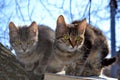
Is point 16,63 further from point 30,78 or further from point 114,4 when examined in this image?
point 114,4

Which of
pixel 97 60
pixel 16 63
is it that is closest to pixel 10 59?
pixel 16 63

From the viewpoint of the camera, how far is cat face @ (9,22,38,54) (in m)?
2.49

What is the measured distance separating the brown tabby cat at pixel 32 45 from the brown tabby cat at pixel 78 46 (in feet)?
0.42

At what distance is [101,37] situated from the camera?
8.51 ft

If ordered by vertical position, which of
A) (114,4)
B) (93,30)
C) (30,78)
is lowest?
(30,78)

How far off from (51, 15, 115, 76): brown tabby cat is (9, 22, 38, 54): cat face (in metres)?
0.19

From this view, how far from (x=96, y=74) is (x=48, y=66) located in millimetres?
394

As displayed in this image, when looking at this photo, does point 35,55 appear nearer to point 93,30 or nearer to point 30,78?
point 30,78

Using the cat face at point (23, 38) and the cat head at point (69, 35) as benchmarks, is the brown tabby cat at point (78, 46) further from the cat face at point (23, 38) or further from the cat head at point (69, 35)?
the cat face at point (23, 38)

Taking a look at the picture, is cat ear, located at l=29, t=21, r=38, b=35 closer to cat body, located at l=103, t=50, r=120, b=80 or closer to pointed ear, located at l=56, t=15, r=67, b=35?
pointed ear, located at l=56, t=15, r=67, b=35

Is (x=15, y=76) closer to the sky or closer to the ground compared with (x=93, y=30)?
closer to the ground

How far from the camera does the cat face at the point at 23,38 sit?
8.16 feet

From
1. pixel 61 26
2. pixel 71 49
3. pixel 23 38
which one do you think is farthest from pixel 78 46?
pixel 23 38

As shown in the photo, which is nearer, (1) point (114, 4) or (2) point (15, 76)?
(2) point (15, 76)
